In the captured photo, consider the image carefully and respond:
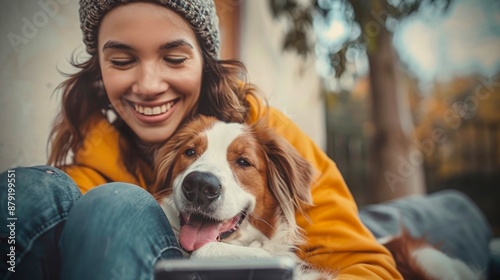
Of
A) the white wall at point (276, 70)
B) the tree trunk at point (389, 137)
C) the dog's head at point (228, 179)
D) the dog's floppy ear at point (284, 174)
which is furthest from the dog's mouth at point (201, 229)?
the tree trunk at point (389, 137)

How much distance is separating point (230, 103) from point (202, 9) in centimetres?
21

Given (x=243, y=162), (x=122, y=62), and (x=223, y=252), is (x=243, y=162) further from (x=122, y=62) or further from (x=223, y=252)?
(x=122, y=62)

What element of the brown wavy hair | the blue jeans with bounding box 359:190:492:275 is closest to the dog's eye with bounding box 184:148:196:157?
the brown wavy hair

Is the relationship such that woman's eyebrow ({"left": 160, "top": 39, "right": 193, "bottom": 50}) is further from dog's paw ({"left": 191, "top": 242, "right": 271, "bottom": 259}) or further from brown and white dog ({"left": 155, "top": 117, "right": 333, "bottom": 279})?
dog's paw ({"left": 191, "top": 242, "right": 271, "bottom": 259})

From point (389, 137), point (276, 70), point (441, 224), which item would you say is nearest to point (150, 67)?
point (276, 70)

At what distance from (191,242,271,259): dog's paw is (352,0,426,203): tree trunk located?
1718 millimetres

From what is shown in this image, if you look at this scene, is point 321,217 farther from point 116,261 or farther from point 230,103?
point 116,261

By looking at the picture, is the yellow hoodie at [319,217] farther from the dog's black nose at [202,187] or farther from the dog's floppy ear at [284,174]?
the dog's black nose at [202,187]

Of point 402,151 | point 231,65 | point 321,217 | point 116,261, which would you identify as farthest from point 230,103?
point 402,151

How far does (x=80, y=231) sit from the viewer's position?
867mm

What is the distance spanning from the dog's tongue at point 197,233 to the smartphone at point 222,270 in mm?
203

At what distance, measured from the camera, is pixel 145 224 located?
2.97 ft

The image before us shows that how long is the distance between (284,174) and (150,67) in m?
0.36

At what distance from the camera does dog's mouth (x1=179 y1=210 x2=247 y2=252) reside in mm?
1001
